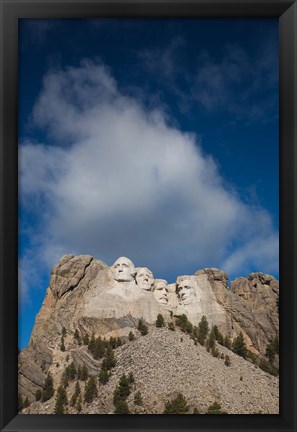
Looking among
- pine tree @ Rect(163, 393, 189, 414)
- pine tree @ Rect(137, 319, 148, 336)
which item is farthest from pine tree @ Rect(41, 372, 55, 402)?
pine tree @ Rect(137, 319, 148, 336)

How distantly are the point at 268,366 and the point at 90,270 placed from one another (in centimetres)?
223

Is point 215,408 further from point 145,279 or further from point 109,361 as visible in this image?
point 145,279

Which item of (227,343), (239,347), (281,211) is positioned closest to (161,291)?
(227,343)

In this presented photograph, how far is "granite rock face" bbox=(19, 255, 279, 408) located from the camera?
4480 millimetres

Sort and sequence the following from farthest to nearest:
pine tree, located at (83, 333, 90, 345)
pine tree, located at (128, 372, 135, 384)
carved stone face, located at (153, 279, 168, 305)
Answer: carved stone face, located at (153, 279, 168, 305)
pine tree, located at (83, 333, 90, 345)
pine tree, located at (128, 372, 135, 384)

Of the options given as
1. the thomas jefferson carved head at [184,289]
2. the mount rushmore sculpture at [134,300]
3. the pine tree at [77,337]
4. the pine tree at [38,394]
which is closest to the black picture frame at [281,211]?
the pine tree at [38,394]

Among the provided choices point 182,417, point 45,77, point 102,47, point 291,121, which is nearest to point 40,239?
point 45,77

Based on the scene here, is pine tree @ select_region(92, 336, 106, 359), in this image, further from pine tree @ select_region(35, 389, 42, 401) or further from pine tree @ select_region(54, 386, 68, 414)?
pine tree @ select_region(35, 389, 42, 401)

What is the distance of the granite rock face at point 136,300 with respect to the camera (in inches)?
176

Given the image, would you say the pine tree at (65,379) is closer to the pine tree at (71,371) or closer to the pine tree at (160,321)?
the pine tree at (71,371)

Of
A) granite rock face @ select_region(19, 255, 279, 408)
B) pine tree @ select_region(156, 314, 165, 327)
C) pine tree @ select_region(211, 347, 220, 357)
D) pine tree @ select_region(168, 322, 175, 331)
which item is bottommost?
pine tree @ select_region(211, 347, 220, 357)

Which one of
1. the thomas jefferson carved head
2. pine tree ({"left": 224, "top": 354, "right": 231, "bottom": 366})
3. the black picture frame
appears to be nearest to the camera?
the black picture frame

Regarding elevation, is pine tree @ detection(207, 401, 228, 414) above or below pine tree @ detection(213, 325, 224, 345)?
below

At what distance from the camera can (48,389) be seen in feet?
10.00
